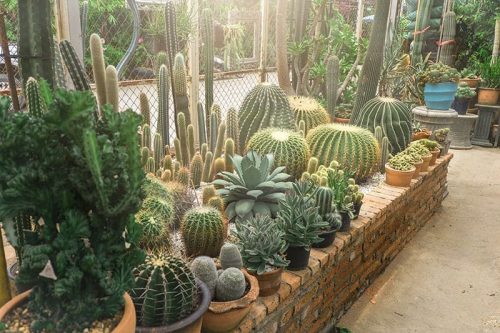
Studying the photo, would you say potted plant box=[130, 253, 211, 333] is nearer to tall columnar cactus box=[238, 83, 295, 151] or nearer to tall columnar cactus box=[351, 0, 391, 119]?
tall columnar cactus box=[238, 83, 295, 151]

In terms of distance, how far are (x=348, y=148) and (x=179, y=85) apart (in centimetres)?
137

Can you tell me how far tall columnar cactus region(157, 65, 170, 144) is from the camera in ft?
10.0

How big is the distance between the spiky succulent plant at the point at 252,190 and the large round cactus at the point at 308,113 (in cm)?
159

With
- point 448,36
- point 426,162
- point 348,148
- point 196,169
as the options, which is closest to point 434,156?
point 426,162

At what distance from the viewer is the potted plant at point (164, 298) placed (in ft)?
4.66

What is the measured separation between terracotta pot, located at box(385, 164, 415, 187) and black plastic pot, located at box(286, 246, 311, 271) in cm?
156

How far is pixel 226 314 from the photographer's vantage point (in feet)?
5.40

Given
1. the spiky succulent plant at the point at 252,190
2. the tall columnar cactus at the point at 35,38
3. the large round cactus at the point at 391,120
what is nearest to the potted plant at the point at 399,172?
the large round cactus at the point at 391,120

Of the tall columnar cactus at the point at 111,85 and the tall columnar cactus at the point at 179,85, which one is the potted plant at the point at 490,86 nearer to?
the tall columnar cactus at the point at 179,85

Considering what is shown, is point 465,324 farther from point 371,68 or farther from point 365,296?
point 371,68

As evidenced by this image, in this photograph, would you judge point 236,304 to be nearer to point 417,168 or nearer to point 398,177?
point 398,177

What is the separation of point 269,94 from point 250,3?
2.96 meters

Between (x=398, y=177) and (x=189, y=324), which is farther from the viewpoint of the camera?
(x=398, y=177)

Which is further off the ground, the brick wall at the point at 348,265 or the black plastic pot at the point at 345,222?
the black plastic pot at the point at 345,222
